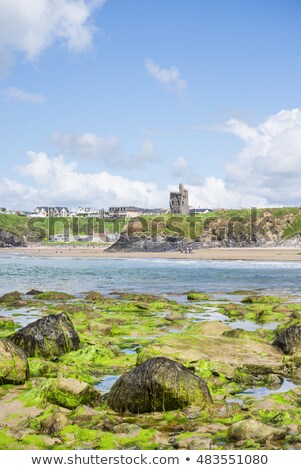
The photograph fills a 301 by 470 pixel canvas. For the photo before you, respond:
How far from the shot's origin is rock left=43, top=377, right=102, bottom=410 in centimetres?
946

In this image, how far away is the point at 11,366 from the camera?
1081cm

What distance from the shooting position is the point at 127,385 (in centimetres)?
938

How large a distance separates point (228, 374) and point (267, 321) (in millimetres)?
9003

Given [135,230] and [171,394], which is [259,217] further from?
[171,394]

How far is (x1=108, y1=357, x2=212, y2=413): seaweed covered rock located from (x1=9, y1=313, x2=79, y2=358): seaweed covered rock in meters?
4.73

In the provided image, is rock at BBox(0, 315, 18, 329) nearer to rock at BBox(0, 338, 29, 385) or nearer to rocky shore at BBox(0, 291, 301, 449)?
rocky shore at BBox(0, 291, 301, 449)

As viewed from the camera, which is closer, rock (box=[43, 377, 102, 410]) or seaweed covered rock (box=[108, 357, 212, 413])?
seaweed covered rock (box=[108, 357, 212, 413])

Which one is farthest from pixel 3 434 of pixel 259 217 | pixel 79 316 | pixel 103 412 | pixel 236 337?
pixel 259 217

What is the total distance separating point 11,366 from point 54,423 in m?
2.97

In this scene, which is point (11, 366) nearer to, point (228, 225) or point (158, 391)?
point (158, 391)

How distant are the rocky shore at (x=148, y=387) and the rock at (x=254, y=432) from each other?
0.05 feet

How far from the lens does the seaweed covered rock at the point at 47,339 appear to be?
537 inches

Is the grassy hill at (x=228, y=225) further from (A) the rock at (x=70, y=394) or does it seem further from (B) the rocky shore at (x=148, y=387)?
(A) the rock at (x=70, y=394)

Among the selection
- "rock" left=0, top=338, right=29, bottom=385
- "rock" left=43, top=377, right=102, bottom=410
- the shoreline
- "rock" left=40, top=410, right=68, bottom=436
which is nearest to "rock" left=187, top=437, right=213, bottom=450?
"rock" left=40, top=410, right=68, bottom=436
